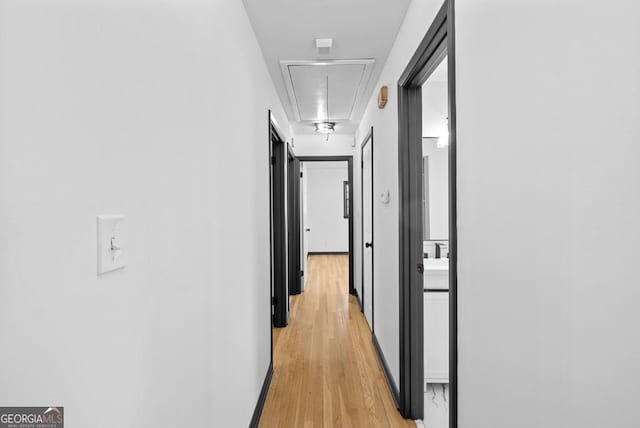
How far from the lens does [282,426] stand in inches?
84.4

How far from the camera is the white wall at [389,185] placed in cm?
200

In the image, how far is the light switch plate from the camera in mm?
672

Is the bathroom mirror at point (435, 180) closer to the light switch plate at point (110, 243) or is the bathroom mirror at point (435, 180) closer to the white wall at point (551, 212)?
the white wall at point (551, 212)

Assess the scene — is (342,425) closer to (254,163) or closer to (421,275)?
(421,275)

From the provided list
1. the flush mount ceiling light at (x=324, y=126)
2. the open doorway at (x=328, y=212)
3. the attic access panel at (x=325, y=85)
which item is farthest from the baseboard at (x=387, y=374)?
the open doorway at (x=328, y=212)

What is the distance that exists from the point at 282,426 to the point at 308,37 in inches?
100

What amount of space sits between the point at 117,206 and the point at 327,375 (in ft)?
8.14

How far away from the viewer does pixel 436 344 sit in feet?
8.28

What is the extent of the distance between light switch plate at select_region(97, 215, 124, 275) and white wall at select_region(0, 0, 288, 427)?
0.02 m

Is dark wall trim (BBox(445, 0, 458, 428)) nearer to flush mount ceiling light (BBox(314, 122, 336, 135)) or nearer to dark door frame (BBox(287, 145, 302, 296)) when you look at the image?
flush mount ceiling light (BBox(314, 122, 336, 135))

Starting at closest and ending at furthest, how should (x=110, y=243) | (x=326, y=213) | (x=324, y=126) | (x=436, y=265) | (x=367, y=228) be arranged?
(x=110, y=243) < (x=436, y=265) < (x=367, y=228) < (x=324, y=126) < (x=326, y=213)

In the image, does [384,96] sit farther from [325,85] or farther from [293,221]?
[293,221]

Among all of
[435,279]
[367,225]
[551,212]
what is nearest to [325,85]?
[367,225]

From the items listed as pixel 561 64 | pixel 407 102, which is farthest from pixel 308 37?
pixel 561 64
